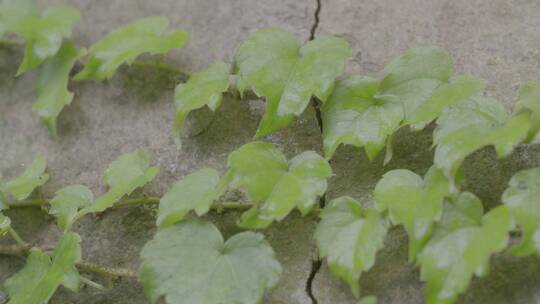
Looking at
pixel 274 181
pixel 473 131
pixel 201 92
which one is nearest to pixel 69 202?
pixel 201 92

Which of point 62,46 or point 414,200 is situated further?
point 62,46

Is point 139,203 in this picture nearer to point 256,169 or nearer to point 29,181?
point 29,181

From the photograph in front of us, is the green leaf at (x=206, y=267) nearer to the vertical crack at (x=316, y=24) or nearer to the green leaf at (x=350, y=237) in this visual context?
the green leaf at (x=350, y=237)

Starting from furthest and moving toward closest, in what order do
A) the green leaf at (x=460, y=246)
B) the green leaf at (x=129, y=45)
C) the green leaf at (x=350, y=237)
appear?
the green leaf at (x=129, y=45) → the green leaf at (x=350, y=237) → the green leaf at (x=460, y=246)

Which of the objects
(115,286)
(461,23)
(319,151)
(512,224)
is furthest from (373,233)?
(461,23)

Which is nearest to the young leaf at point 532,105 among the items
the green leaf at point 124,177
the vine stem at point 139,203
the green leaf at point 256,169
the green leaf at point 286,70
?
the green leaf at point 286,70

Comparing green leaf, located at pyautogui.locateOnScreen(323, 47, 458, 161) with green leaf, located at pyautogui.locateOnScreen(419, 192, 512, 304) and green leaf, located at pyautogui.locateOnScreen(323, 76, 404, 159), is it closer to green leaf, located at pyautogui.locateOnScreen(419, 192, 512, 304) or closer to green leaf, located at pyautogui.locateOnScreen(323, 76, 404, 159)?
green leaf, located at pyautogui.locateOnScreen(323, 76, 404, 159)
